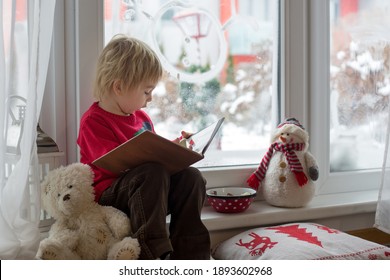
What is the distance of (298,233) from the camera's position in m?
1.33

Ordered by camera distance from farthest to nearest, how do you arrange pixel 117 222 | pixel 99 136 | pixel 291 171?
pixel 291 171 < pixel 99 136 < pixel 117 222

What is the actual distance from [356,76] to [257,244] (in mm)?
749

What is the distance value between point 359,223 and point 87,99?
3.00 feet

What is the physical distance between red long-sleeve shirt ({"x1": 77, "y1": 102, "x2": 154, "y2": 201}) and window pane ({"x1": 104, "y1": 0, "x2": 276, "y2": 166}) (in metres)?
0.23

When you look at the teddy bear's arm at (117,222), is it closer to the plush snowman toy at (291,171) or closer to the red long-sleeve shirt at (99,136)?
the red long-sleeve shirt at (99,136)

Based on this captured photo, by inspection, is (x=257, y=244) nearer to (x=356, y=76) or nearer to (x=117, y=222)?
(x=117, y=222)

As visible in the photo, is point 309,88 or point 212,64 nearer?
point 212,64

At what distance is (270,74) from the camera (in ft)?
5.41

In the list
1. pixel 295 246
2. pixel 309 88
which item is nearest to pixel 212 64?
pixel 309 88

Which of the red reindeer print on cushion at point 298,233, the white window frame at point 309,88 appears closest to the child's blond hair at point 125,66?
the white window frame at point 309,88

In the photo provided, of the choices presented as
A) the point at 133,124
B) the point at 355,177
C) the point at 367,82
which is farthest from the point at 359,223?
the point at 133,124

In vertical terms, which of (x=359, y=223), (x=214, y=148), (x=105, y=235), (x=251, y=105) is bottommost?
(x=359, y=223)
